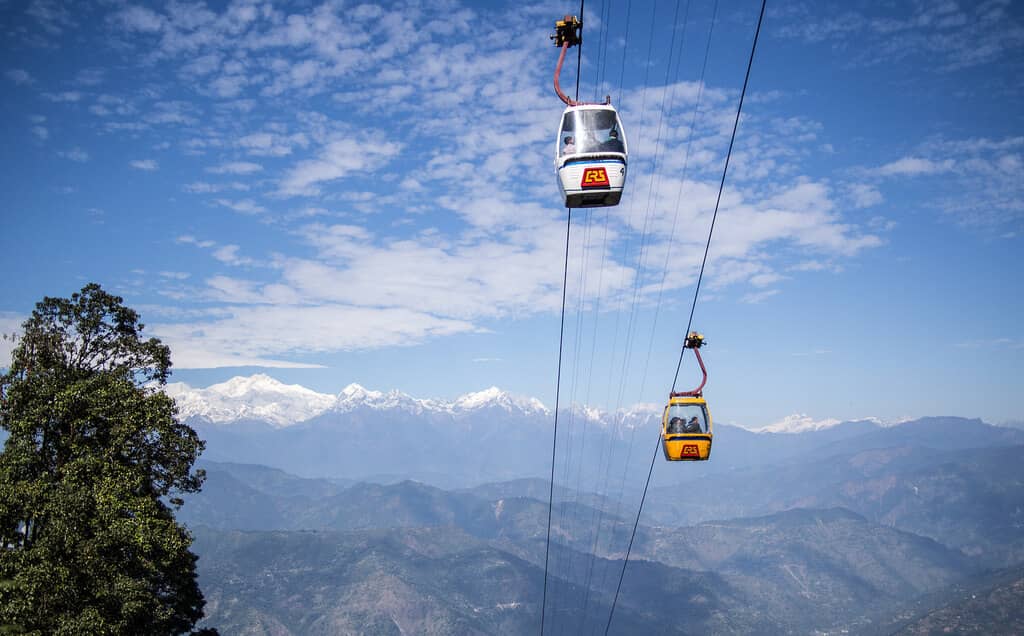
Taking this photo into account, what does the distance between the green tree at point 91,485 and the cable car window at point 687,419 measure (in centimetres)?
2298

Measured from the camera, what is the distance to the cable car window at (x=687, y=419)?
3175 centimetres

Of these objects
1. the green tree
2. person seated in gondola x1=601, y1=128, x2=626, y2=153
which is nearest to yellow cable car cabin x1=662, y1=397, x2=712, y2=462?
person seated in gondola x1=601, y1=128, x2=626, y2=153

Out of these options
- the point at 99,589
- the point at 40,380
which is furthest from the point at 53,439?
the point at 99,589

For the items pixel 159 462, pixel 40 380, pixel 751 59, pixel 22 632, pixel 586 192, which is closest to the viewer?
pixel 751 59

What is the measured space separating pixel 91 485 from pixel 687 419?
27099mm

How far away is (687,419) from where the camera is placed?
32.7m

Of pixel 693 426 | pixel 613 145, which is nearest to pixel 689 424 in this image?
pixel 693 426

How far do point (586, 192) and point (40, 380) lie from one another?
23681 millimetres

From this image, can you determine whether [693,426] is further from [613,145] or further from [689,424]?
[613,145]

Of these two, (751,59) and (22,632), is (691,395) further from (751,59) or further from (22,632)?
(22,632)

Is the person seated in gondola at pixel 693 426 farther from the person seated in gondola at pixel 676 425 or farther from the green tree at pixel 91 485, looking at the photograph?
the green tree at pixel 91 485

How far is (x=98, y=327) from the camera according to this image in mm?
27891

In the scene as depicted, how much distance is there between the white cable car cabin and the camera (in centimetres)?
1855

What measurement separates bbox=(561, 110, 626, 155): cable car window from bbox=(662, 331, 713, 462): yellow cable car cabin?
1398cm
